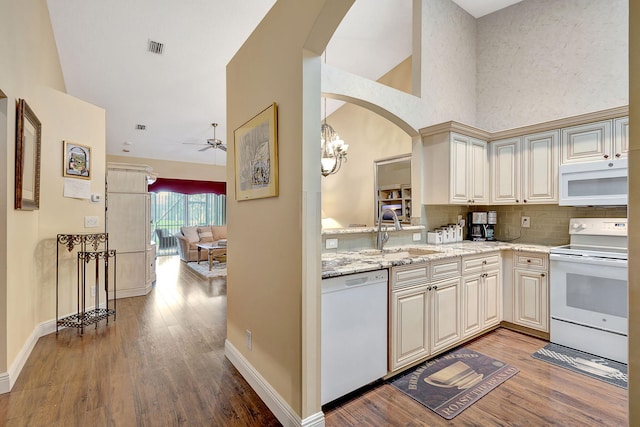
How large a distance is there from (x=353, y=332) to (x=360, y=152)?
452cm

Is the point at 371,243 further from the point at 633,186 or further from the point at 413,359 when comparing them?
the point at 633,186

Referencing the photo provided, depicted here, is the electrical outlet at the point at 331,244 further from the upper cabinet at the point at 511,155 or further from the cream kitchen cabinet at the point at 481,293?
the upper cabinet at the point at 511,155

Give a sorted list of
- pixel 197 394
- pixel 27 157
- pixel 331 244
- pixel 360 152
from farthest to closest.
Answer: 1. pixel 360 152
2. pixel 331 244
3. pixel 27 157
4. pixel 197 394

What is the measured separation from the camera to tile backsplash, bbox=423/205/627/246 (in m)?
3.17

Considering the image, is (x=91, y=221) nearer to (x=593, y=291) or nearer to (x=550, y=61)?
(x=593, y=291)

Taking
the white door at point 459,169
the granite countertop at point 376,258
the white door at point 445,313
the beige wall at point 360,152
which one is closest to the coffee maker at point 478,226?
the white door at point 459,169

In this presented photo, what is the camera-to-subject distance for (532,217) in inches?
141

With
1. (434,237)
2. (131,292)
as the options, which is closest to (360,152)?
(434,237)

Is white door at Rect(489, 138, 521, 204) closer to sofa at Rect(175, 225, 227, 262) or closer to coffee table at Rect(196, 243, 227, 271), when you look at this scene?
coffee table at Rect(196, 243, 227, 271)

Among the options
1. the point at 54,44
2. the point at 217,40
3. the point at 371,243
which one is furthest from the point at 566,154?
the point at 54,44

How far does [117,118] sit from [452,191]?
606cm

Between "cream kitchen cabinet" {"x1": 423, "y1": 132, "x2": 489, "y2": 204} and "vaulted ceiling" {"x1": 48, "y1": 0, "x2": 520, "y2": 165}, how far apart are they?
204cm

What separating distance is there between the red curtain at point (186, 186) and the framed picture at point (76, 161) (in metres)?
5.22

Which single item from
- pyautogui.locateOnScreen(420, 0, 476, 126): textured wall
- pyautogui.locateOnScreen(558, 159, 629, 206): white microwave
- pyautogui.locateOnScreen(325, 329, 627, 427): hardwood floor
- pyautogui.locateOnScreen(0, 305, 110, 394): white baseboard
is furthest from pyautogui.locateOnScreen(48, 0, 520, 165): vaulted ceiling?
pyautogui.locateOnScreen(325, 329, 627, 427): hardwood floor
